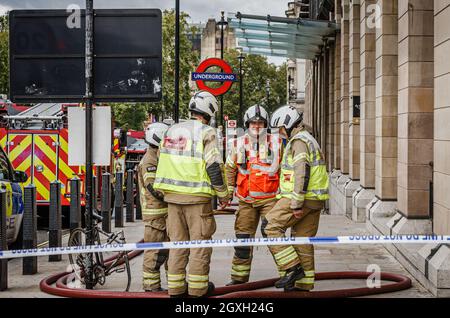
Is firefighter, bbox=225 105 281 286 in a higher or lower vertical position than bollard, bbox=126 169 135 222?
higher

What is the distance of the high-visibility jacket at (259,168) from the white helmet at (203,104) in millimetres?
1013

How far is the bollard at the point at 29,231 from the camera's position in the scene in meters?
9.28

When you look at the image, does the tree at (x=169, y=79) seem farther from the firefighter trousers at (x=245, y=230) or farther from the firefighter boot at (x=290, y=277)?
the firefighter boot at (x=290, y=277)

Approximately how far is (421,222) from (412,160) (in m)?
0.77

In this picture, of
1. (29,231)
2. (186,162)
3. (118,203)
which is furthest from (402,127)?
(118,203)

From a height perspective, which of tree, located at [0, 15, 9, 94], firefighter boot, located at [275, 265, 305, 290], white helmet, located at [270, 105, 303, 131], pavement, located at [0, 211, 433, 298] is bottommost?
pavement, located at [0, 211, 433, 298]

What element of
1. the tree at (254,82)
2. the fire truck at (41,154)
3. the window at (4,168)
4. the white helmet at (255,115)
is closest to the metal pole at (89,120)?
the white helmet at (255,115)

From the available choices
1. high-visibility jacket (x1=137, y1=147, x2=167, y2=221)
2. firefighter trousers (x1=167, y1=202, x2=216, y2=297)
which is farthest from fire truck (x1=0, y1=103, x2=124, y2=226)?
firefighter trousers (x1=167, y1=202, x2=216, y2=297)

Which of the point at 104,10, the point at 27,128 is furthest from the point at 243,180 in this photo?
the point at 27,128

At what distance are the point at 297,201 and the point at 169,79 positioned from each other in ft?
160

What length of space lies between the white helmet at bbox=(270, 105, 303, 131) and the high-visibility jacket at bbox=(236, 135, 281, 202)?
0.54 metres

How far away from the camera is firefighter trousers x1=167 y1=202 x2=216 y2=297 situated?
6973 millimetres

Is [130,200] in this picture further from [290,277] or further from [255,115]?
[290,277]

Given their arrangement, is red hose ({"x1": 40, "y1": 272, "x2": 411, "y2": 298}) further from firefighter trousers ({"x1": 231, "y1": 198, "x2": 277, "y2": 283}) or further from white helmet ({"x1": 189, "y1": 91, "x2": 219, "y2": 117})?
white helmet ({"x1": 189, "y1": 91, "x2": 219, "y2": 117})
